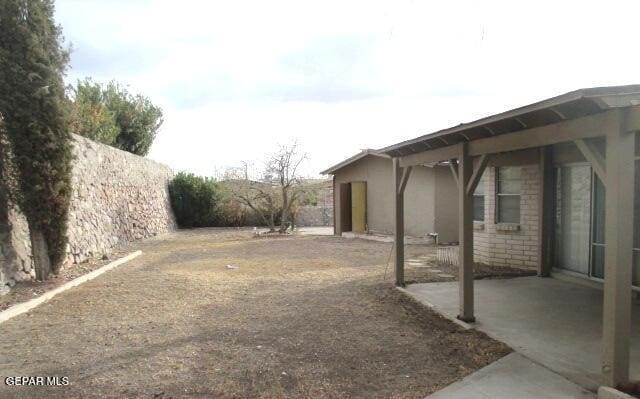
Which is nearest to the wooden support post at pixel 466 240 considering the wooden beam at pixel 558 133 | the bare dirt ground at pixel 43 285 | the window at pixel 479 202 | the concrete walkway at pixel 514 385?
the wooden beam at pixel 558 133

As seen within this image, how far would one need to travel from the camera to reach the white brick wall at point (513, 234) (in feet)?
29.4

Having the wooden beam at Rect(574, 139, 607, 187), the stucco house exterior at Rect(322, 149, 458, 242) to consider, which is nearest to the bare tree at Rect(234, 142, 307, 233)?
the stucco house exterior at Rect(322, 149, 458, 242)

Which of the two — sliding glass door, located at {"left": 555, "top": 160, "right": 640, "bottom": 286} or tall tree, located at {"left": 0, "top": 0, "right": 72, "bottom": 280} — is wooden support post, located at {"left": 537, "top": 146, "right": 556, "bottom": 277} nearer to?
sliding glass door, located at {"left": 555, "top": 160, "right": 640, "bottom": 286}

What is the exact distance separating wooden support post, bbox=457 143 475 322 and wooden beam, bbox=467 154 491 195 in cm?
8

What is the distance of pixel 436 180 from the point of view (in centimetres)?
1527

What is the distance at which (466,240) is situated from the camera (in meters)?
5.77

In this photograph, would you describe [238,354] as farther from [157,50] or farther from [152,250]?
[152,250]

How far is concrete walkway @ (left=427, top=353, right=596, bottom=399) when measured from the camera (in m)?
3.63

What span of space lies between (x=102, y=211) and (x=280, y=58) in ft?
25.9

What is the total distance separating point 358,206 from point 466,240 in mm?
13660

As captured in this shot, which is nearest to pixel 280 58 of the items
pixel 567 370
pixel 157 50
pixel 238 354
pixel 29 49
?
pixel 157 50

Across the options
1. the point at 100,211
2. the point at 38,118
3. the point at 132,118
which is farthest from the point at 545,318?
the point at 132,118

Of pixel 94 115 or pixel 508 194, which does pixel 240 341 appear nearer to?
pixel 508 194

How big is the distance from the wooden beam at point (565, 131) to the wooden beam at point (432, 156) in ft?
2.31
